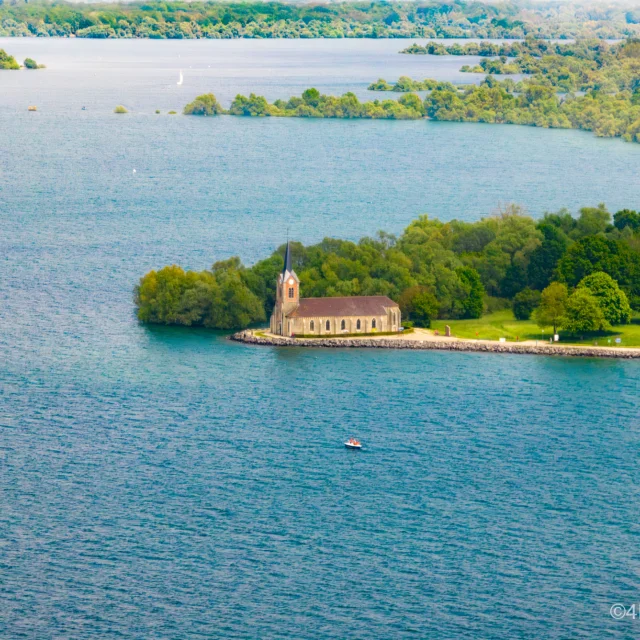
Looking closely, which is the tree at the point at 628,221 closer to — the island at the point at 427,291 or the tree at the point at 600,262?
the island at the point at 427,291

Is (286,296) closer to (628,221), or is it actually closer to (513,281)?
(513,281)

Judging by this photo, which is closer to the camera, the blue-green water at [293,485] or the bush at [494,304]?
the blue-green water at [293,485]

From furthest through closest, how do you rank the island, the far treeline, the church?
the far treeline → the island → the church

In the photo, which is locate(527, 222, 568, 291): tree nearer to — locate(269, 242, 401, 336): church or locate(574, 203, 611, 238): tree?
locate(574, 203, 611, 238): tree

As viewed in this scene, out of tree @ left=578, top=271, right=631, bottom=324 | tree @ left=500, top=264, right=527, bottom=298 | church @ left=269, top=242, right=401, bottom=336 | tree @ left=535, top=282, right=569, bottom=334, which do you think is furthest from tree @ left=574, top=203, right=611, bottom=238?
church @ left=269, top=242, right=401, bottom=336

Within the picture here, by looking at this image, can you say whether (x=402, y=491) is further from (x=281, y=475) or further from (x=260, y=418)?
(x=260, y=418)
